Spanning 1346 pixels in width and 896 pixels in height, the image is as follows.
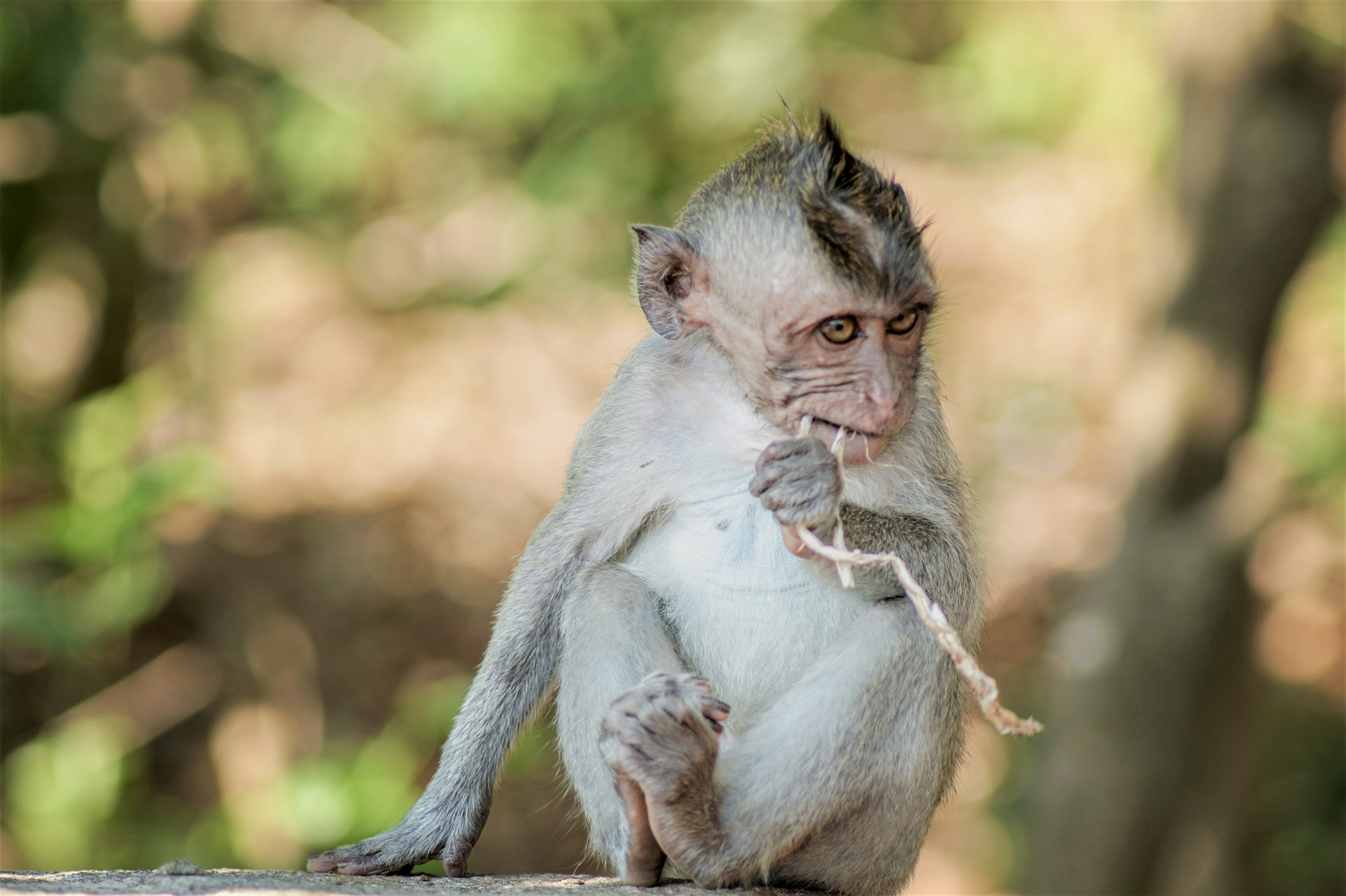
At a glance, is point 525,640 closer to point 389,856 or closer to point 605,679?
point 605,679

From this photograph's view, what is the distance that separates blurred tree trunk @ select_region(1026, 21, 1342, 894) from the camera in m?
7.82

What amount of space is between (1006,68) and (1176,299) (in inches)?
242

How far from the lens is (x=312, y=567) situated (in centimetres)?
1062

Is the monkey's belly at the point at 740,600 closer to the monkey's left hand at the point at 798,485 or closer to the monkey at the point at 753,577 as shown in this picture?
the monkey at the point at 753,577

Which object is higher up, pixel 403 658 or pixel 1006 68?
pixel 1006 68

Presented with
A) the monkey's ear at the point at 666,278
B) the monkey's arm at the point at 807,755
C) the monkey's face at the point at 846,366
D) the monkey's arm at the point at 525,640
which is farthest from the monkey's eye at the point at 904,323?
the monkey's arm at the point at 525,640

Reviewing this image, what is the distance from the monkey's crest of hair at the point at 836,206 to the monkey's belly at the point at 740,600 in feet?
2.55

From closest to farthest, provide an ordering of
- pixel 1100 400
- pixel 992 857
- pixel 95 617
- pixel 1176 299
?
pixel 95 617, pixel 1176 299, pixel 992 857, pixel 1100 400

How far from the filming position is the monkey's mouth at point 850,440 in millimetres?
3801

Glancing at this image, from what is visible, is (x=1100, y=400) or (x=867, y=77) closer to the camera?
(x=1100, y=400)

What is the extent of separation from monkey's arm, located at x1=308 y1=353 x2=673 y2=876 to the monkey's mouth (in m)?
0.64

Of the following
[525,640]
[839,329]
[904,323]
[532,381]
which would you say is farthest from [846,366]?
[532,381]

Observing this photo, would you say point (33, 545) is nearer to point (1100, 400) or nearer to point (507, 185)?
point (507, 185)

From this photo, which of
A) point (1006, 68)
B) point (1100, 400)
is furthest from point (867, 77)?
point (1100, 400)
